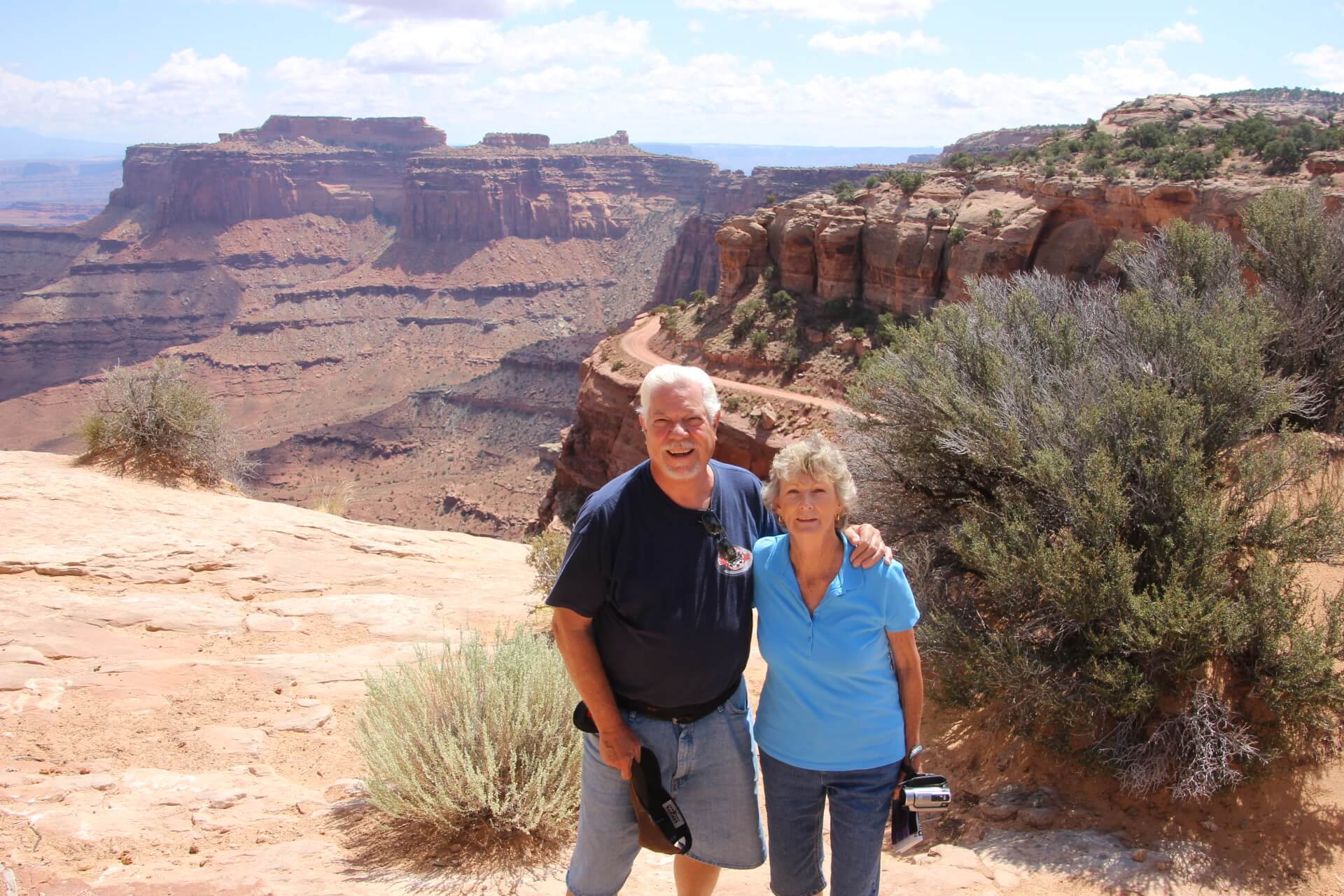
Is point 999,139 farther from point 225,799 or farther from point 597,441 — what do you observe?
point 225,799

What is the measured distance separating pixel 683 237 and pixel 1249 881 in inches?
3071

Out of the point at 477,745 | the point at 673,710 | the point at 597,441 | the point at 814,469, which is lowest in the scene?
the point at 597,441

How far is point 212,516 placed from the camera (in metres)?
10.8

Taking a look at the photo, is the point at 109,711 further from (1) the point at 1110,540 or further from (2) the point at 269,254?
(2) the point at 269,254

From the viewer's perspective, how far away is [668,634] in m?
3.61

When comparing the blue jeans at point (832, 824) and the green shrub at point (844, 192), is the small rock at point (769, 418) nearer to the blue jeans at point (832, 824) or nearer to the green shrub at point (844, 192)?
the green shrub at point (844, 192)

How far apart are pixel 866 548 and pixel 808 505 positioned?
30cm

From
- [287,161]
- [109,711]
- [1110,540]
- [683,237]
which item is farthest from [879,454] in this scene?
[287,161]

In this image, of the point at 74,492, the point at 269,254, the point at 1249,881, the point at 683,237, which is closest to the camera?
the point at 1249,881

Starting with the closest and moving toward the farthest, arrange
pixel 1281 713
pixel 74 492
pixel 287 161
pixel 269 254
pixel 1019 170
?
1. pixel 1281 713
2. pixel 74 492
3. pixel 1019 170
4. pixel 269 254
5. pixel 287 161

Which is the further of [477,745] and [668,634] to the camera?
[477,745]

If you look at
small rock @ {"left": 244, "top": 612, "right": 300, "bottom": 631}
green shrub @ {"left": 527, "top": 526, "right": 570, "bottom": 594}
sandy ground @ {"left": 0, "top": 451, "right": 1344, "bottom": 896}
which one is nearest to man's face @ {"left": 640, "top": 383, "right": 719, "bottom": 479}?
sandy ground @ {"left": 0, "top": 451, "right": 1344, "bottom": 896}

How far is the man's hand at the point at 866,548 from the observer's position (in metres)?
3.68

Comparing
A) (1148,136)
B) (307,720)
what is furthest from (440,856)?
(1148,136)
